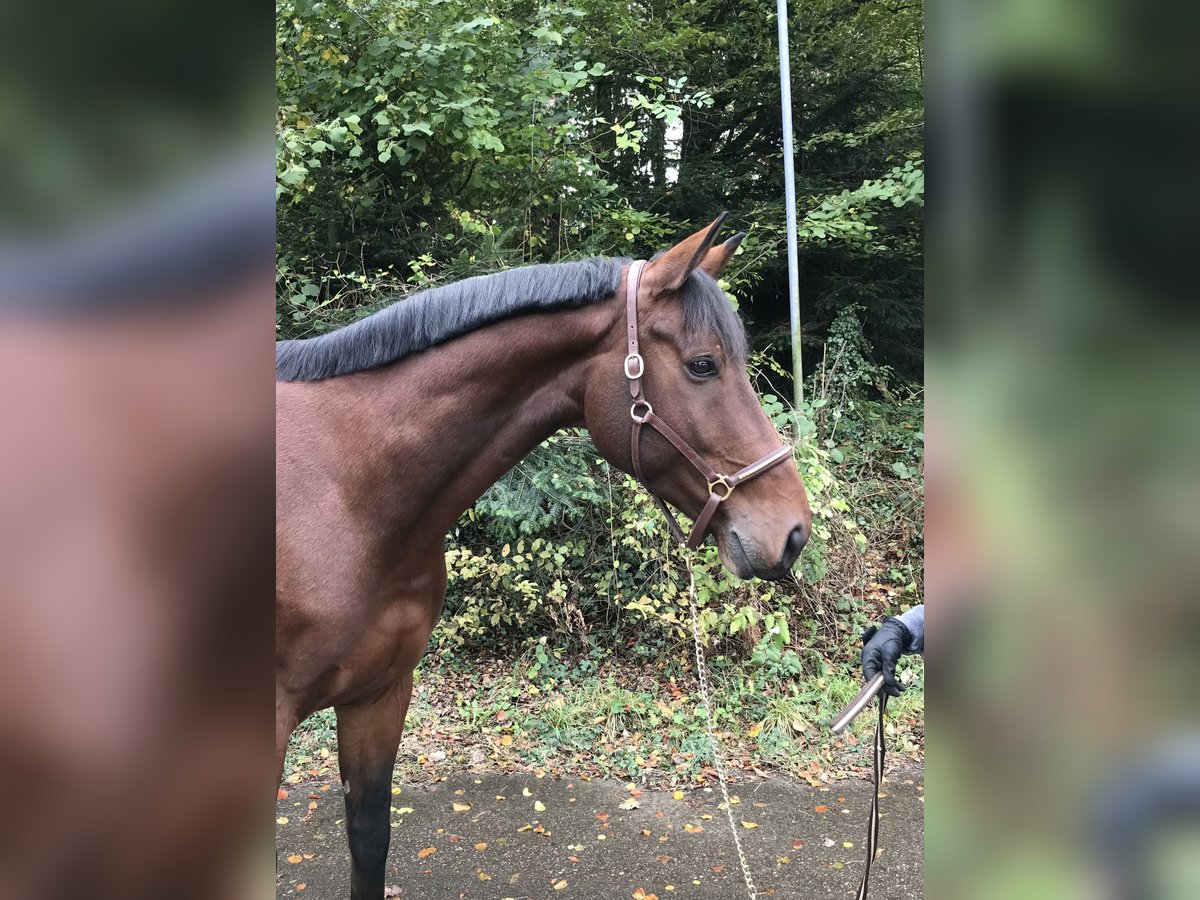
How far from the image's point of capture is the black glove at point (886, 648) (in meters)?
1.25

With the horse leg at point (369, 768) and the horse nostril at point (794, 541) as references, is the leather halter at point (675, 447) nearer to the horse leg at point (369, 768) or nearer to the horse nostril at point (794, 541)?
the horse nostril at point (794, 541)

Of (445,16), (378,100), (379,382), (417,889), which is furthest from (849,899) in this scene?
(445,16)

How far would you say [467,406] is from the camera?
1.86 meters

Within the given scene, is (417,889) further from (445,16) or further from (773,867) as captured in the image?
(445,16)

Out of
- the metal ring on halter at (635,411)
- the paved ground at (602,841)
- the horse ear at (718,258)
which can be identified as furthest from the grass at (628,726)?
the horse ear at (718,258)

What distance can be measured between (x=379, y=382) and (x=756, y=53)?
7072 mm

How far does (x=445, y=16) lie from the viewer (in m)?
4.67
